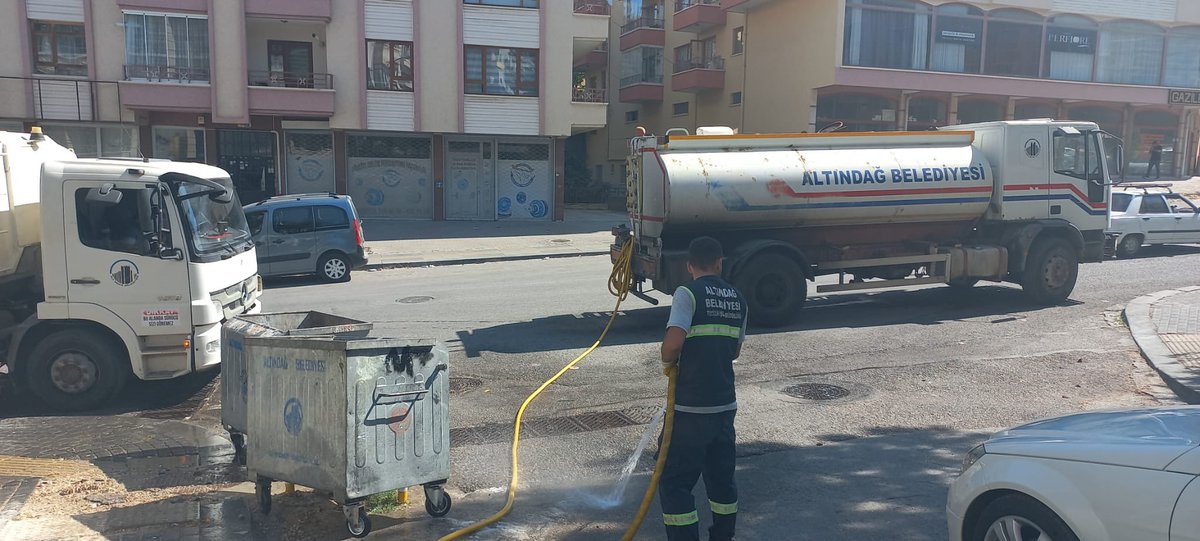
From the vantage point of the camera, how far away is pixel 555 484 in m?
6.07

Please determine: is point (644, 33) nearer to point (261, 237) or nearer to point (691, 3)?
point (691, 3)

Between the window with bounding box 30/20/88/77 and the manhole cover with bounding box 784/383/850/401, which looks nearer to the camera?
the manhole cover with bounding box 784/383/850/401

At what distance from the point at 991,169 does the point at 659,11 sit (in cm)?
3190

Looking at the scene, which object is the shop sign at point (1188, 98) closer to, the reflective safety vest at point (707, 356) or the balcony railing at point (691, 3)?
the balcony railing at point (691, 3)

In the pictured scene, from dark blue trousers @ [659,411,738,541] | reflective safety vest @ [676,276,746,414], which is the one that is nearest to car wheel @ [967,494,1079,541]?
dark blue trousers @ [659,411,738,541]

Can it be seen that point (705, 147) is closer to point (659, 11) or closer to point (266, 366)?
point (266, 366)

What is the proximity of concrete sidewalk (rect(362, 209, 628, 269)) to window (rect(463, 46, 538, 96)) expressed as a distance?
14.6 ft

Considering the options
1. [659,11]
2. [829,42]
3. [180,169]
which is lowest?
[180,169]

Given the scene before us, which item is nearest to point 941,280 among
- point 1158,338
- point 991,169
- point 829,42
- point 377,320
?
point 991,169

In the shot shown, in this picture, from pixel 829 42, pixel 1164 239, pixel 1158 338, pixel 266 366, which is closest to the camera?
pixel 266 366

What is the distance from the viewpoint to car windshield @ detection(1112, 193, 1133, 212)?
1839 cm

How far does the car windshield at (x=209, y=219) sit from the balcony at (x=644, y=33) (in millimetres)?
34706

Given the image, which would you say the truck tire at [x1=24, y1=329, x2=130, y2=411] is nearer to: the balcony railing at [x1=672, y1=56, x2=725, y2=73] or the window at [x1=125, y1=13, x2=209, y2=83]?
the window at [x1=125, y1=13, x2=209, y2=83]

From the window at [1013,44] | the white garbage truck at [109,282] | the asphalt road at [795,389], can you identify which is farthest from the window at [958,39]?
the white garbage truck at [109,282]
